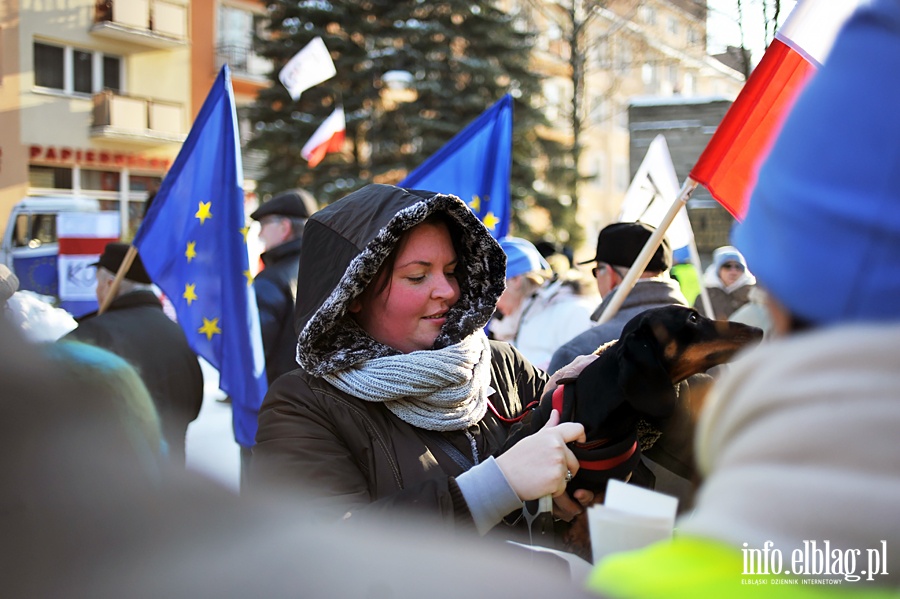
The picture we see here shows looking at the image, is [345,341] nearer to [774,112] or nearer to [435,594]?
[435,594]

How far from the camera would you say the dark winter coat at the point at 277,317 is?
483cm

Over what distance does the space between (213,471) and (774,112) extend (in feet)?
9.06

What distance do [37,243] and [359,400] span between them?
9.28 m

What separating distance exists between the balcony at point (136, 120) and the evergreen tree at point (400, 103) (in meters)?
4.93

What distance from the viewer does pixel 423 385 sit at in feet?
7.03

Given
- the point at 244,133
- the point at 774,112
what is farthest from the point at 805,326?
the point at 244,133

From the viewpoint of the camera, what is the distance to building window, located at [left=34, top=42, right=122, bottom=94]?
2339 cm

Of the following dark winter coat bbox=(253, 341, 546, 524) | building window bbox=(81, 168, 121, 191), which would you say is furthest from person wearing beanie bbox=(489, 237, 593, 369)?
building window bbox=(81, 168, 121, 191)

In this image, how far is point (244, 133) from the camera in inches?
1038

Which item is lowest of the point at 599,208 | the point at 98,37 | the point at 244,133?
the point at 599,208

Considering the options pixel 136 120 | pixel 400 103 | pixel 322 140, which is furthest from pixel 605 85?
pixel 322 140

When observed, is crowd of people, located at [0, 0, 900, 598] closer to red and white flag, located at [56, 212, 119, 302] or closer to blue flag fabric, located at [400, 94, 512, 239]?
blue flag fabric, located at [400, 94, 512, 239]

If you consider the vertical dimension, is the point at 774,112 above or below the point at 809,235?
above

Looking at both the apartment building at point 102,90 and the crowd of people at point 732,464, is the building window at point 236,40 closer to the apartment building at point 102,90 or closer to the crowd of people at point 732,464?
the apartment building at point 102,90
